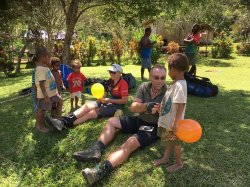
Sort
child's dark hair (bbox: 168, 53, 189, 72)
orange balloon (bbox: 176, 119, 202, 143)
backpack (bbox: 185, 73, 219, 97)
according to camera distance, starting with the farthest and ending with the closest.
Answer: backpack (bbox: 185, 73, 219, 97)
child's dark hair (bbox: 168, 53, 189, 72)
orange balloon (bbox: 176, 119, 202, 143)

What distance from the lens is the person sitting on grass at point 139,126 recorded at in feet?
14.8

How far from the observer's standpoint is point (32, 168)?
512 centimetres

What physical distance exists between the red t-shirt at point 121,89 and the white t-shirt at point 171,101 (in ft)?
5.86

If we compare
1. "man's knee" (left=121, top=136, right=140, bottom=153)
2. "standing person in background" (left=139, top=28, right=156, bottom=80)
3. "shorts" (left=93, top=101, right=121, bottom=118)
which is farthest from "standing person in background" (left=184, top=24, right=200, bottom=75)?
"man's knee" (left=121, top=136, right=140, bottom=153)

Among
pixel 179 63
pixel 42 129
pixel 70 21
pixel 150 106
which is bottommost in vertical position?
pixel 42 129

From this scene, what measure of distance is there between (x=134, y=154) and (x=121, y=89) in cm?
145

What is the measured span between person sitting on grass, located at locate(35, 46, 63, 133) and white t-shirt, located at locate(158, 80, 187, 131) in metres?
2.30

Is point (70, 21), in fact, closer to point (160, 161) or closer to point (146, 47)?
point (146, 47)

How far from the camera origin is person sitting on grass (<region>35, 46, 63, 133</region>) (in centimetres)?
559

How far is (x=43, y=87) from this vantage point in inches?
220

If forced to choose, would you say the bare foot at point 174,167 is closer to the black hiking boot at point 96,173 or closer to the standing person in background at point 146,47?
the black hiking boot at point 96,173

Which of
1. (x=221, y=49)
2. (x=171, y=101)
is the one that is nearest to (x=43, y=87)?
(x=171, y=101)

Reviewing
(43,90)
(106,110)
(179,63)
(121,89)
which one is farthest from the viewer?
(106,110)

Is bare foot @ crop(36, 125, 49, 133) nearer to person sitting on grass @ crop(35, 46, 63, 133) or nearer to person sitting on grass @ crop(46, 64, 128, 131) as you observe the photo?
person sitting on grass @ crop(35, 46, 63, 133)
